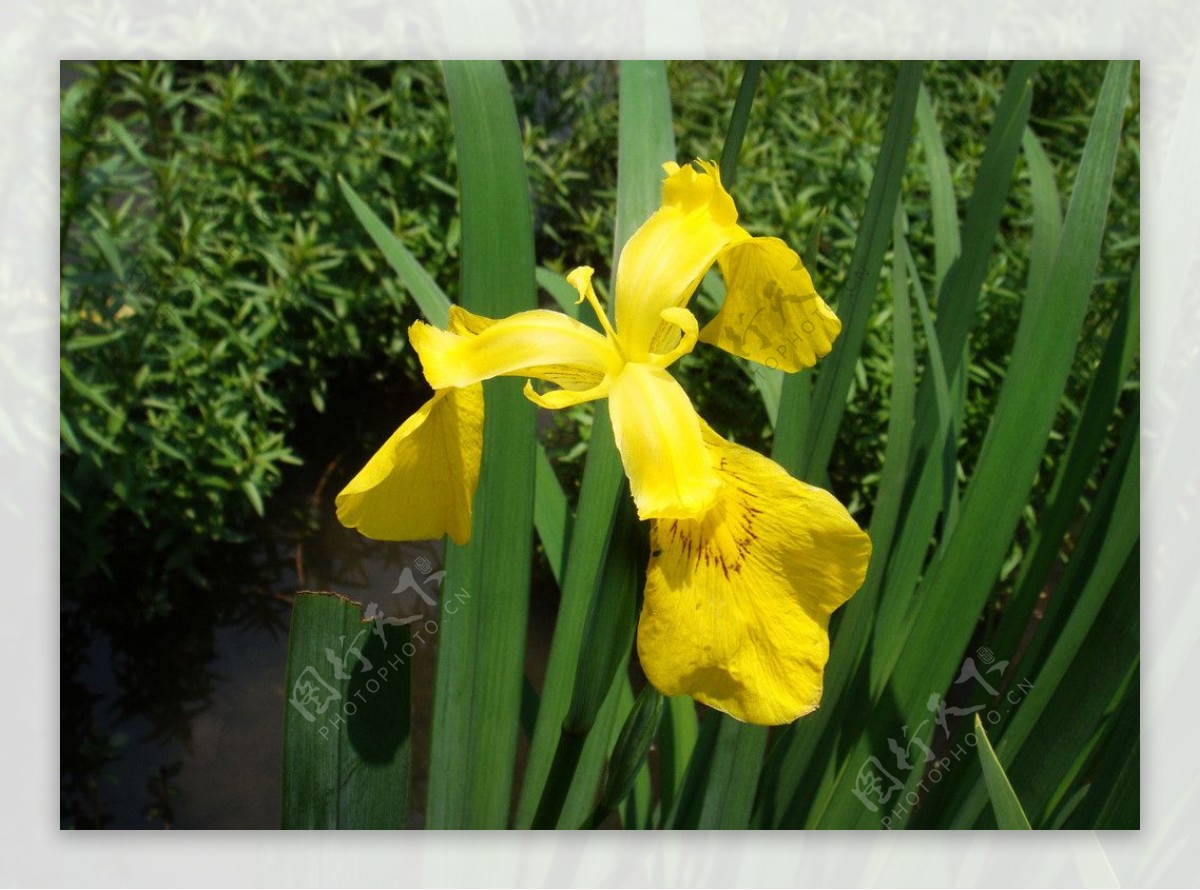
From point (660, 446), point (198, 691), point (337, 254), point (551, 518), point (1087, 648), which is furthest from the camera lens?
point (337, 254)

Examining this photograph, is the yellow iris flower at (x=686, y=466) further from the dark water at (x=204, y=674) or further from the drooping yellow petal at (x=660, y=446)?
the dark water at (x=204, y=674)

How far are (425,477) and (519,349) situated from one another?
8 cm

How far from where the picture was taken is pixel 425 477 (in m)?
0.57

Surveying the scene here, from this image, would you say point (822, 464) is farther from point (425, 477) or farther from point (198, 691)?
point (198, 691)

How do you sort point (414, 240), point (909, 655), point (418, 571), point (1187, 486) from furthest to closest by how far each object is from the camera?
point (414, 240) < point (418, 571) < point (1187, 486) < point (909, 655)

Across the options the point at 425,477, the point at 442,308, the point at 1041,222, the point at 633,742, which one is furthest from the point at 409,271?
the point at 1041,222

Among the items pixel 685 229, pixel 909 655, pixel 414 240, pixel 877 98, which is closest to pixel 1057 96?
pixel 877 98

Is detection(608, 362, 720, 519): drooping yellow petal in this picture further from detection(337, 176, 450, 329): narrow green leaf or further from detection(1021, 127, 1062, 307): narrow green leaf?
detection(1021, 127, 1062, 307): narrow green leaf

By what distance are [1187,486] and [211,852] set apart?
866 mm

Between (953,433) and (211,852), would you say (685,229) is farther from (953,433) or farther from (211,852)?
(211,852)

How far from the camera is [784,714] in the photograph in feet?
1.76

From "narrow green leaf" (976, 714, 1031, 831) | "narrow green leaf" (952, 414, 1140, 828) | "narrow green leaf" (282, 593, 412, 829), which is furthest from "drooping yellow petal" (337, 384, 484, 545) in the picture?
"narrow green leaf" (952, 414, 1140, 828)

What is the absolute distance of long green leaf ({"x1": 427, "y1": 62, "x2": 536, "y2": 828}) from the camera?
2.24 feet

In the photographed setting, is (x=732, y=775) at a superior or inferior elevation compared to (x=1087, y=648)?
inferior
